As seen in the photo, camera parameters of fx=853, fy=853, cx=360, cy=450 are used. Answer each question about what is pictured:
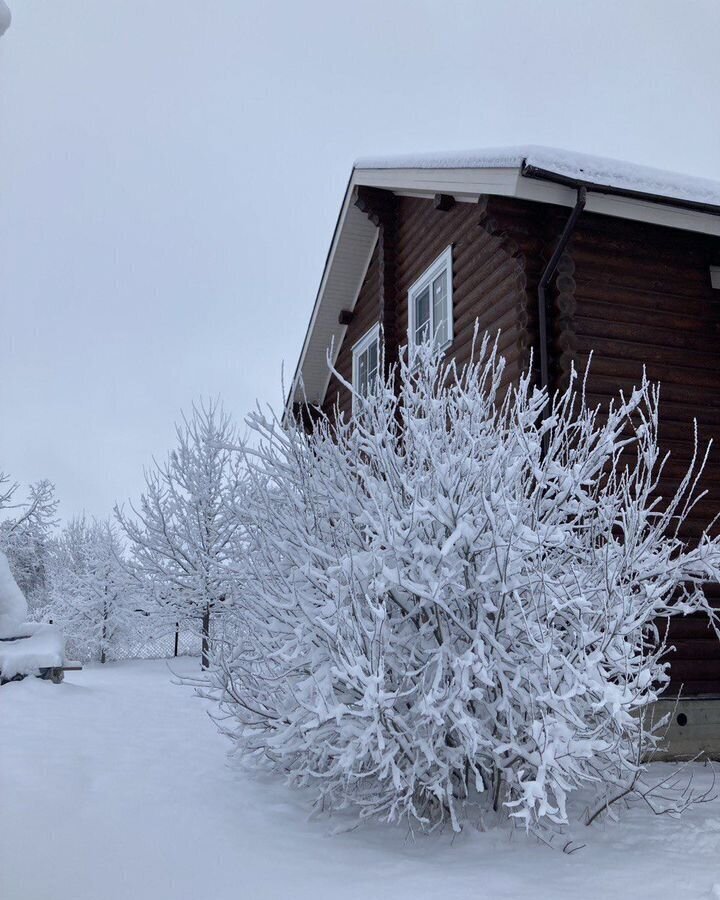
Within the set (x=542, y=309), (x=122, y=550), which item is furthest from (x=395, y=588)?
(x=122, y=550)

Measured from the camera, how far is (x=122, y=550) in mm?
30812

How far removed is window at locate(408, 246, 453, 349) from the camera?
10.1m

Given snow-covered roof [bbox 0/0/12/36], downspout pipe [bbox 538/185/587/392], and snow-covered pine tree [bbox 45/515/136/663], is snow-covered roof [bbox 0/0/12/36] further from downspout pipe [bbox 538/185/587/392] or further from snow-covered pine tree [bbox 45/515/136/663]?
snow-covered pine tree [bbox 45/515/136/663]

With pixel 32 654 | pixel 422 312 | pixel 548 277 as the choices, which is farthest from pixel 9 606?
pixel 548 277

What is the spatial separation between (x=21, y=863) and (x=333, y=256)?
10.5 m

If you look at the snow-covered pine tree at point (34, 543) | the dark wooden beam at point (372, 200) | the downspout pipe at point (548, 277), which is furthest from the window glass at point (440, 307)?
the snow-covered pine tree at point (34, 543)

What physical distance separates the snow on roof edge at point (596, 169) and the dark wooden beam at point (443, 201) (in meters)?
0.96

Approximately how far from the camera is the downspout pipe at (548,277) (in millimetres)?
7836

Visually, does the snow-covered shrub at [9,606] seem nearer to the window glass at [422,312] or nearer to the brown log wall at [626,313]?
the window glass at [422,312]

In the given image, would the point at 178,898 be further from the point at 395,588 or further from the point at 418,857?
the point at 395,588

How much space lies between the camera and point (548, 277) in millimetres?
8070

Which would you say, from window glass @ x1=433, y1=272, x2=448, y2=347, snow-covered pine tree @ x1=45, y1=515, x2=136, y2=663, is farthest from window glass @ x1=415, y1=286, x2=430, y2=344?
snow-covered pine tree @ x1=45, y1=515, x2=136, y2=663

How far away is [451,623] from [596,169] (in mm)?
5121

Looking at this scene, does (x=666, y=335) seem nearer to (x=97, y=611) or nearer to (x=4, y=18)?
(x=4, y=18)
